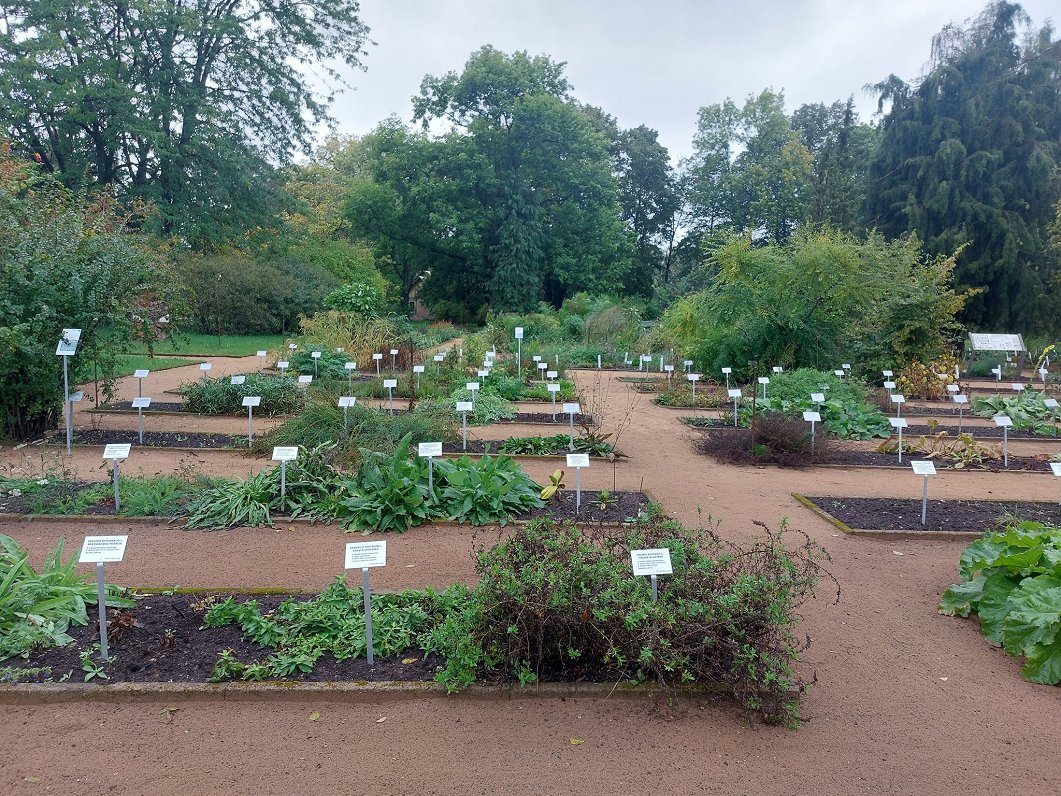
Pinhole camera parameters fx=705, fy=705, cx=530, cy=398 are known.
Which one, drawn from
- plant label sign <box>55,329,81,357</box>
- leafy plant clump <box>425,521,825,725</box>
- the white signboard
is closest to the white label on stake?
leafy plant clump <box>425,521,825,725</box>

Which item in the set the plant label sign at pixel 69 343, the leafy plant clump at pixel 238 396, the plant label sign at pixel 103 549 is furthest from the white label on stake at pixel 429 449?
the leafy plant clump at pixel 238 396

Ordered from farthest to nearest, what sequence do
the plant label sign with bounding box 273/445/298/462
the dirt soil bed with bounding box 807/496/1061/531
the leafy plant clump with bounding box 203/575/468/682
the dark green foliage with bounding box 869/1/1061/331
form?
the dark green foliage with bounding box 869/1/1061/331 → the dirt soil bed with bounding box 807/496/1061/531 → the plant label sign with bounding box 273/445/298/462 → the leafy plant clump with bounding box 203/575/468/682

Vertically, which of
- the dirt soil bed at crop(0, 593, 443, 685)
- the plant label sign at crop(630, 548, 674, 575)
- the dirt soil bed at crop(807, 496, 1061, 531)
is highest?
the plant label sign at crop(630, 548, 674, 575)

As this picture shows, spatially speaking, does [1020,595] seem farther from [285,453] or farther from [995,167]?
[995,167]

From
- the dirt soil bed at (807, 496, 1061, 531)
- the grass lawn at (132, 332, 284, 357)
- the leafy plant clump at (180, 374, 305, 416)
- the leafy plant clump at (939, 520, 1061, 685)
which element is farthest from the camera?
the grass lawn at (132, 332, 284, 357)

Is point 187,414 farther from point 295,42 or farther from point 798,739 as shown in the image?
point 295,42

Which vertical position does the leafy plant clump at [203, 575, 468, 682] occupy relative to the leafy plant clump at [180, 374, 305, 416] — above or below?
below

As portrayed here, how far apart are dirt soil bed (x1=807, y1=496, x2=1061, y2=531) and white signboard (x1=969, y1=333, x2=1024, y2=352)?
45.8ft

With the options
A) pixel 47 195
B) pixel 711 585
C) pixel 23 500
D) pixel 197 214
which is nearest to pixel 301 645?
pixel 711 585

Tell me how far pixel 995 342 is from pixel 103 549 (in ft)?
71.6

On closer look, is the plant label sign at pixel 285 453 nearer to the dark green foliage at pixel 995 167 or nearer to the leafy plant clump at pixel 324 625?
the leafy plant clump at pixel 324 625

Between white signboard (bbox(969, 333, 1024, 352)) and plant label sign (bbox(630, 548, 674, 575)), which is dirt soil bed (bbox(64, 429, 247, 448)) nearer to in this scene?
plant label sign (bbox(630, 548, 674, 575))

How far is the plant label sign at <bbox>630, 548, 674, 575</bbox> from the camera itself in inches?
137

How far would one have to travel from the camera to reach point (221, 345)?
23.3 meters
